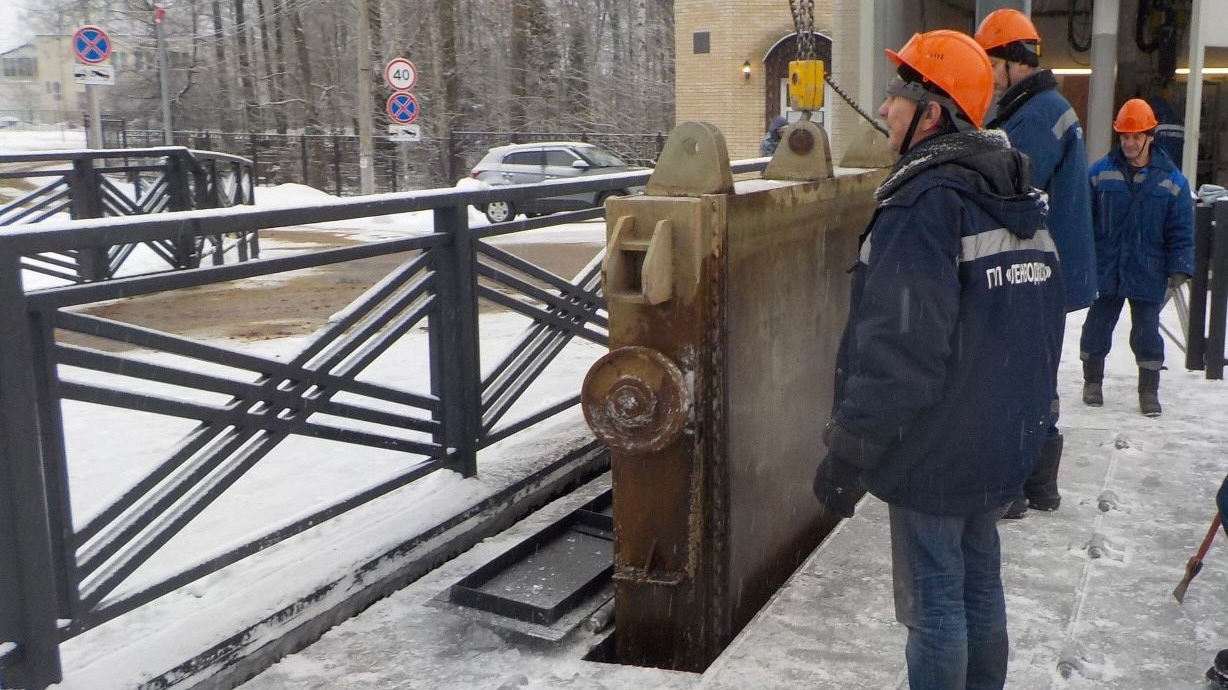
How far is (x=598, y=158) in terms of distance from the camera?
24297 mm

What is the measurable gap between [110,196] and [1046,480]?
10.9 meters

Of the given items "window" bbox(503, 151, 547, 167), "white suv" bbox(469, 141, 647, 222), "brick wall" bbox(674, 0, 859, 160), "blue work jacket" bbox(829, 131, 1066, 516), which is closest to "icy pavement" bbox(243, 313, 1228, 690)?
"blue work jacket" bbox(829, 131, 1066, 516)

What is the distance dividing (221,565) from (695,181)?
1995mm

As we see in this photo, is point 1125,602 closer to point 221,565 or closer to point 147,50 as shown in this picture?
point 221,565

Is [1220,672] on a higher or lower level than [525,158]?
lower

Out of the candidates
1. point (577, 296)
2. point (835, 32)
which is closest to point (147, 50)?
point (835, 32)

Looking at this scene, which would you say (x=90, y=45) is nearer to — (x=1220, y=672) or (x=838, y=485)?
(x=838, y=485)

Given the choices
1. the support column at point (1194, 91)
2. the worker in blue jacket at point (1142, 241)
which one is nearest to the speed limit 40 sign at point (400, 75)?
the support column at point (1194, 91)

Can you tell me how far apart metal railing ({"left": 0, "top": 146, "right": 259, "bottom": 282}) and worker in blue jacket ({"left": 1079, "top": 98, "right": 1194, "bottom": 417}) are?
7.64m

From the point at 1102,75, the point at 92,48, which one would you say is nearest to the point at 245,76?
the point at 92,48

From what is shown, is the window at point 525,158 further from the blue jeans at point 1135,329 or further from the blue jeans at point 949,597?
the blue jeans at point 949,597

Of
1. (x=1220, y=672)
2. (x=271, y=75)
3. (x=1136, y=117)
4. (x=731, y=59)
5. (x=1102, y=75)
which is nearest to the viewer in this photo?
(x=1220, y=672)

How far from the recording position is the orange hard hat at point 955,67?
2705 mm

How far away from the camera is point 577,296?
603cm
